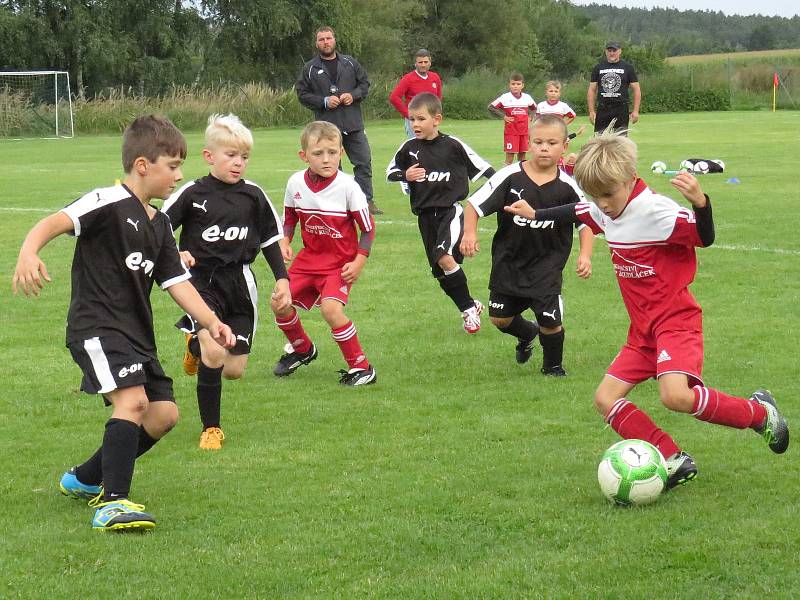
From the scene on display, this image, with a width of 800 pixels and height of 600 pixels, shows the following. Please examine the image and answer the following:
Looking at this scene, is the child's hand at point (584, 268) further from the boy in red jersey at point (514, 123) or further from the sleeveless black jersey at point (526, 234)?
the boy in red jersey at point (514, 123)

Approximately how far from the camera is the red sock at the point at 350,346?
23.1ft

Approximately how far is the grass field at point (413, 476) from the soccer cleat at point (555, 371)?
0.10 metres

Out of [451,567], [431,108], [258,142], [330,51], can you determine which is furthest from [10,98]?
[451,567]

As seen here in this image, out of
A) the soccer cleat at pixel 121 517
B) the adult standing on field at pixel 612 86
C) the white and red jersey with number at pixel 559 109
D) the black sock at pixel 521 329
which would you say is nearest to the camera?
the soccer cleat at pixel 121 517

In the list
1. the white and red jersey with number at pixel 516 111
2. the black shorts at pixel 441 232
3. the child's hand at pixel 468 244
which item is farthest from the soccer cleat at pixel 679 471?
the white and red jersey with number at pixel 516 111

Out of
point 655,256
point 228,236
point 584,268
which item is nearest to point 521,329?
point 584,268

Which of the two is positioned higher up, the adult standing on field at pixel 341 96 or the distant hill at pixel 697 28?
the distant hill at pixel 697 28

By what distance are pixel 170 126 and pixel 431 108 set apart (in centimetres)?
411

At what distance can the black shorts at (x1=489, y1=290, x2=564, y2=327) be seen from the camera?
7105 mm

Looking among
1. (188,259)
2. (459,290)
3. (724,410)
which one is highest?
(188,259)

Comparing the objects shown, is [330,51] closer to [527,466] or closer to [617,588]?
[527,466]

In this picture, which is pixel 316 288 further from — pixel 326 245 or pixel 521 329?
pixel 521 329

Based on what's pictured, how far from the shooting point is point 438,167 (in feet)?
29.4

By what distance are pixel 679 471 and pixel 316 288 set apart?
10.4ft
